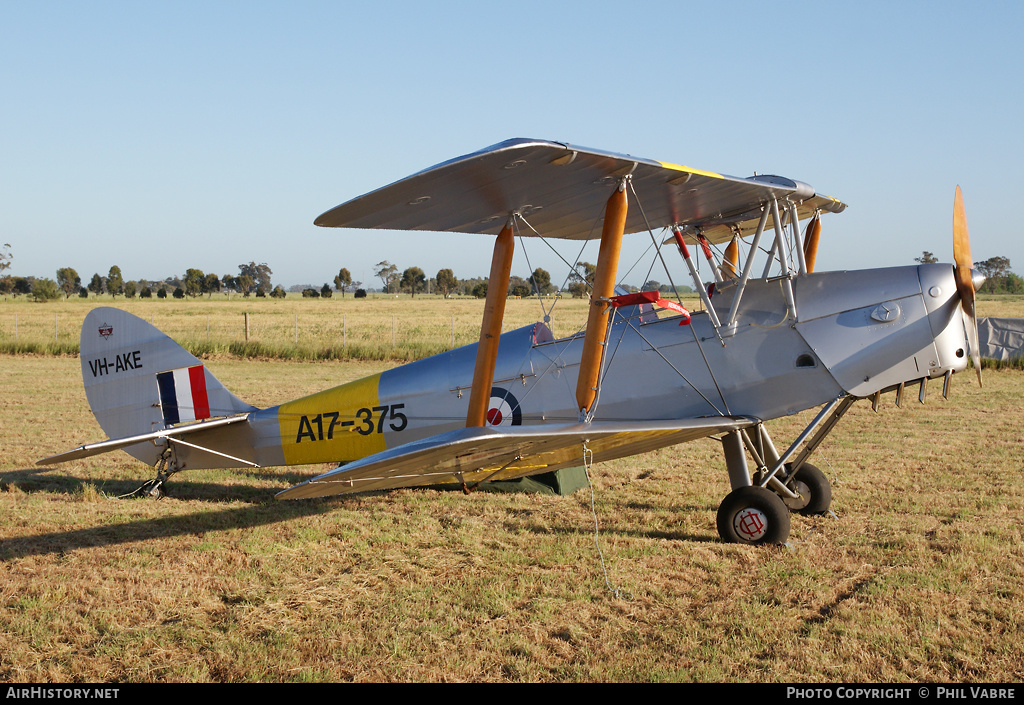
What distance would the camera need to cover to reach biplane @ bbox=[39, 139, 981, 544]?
16.7 ft

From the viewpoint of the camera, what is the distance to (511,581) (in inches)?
197

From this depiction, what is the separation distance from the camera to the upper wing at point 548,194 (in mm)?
4656

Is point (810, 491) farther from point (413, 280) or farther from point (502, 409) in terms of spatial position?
point (413, 280)

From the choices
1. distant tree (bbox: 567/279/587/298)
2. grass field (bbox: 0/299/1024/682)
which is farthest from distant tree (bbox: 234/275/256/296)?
grass field (bbox: 0/299/1024/682)

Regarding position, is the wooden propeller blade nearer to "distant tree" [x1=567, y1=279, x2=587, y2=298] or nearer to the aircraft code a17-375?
"distant tree" [x1=567, y1=279, x2=587, y2=298]

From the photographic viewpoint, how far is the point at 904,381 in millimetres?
5504

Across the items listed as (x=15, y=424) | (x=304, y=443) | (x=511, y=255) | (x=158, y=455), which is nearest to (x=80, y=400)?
(x=15, y=424)

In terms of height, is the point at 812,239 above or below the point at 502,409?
above

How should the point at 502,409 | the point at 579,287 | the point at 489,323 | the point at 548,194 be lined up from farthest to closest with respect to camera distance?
1. the point at 579,287
2. the point at 502,409
3. the point at 489,323
4. the point at 548,194

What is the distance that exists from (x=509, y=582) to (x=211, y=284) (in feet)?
380

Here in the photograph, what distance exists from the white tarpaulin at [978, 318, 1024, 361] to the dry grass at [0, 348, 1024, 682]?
10.4 m

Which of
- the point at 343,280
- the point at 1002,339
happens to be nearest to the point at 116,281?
the point at 343,280

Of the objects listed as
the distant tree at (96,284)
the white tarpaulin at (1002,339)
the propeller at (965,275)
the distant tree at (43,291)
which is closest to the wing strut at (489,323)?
the propeller at (965,275)
